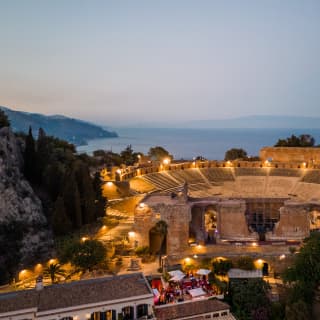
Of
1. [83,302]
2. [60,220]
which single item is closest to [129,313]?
[83,302]

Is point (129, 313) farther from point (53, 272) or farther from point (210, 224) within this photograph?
point (210, 224)

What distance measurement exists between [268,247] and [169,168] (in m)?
28.2

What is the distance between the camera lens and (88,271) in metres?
25.6

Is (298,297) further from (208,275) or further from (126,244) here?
(126,244)

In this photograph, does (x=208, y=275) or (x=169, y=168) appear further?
(x=169, y=168)

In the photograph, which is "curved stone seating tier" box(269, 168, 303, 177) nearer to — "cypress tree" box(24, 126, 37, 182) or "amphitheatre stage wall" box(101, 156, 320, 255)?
"amphitheatre stage wall" box(101, 156, 320, 255)

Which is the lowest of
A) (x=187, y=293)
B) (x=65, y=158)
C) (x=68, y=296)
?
(x=187, y=293)

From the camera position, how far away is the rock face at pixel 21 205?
32.4 m

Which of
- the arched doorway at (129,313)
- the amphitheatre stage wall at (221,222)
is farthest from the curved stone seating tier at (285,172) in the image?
the arched doorway at (129,313)

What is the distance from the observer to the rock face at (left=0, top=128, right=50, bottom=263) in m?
32.4

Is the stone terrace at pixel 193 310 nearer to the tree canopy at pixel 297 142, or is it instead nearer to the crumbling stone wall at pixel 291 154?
the crumbling stone wall at pixel 291 154

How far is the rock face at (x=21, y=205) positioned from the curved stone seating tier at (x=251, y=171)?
1201 inches

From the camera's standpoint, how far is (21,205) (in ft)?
111

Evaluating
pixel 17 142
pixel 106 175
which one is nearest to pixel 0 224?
pixel 17 142
